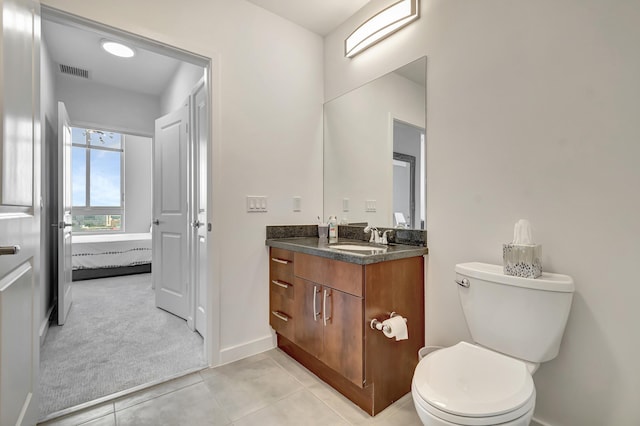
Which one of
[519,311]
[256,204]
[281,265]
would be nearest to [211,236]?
[256,204]

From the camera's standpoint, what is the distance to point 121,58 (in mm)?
3188

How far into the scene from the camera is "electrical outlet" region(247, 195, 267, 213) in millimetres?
2145

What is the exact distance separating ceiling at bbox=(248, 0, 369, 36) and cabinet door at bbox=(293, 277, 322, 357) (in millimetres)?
1970

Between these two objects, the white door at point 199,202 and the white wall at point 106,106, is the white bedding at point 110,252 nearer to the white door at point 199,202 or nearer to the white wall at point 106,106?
the white wall at point 106,106

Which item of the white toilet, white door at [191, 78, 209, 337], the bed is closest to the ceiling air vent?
white door at [191, 78, 209, 337]

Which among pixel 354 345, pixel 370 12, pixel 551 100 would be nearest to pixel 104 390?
pixel 354 345

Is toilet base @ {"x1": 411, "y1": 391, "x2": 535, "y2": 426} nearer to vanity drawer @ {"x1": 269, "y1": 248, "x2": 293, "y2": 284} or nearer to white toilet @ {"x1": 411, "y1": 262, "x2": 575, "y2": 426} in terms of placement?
white toilet @ {"x1": 411, "y1": 262, "x2": 575, "y2": 426}

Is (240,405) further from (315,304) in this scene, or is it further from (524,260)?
(524,260)

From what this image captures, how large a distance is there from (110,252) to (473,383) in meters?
5.00

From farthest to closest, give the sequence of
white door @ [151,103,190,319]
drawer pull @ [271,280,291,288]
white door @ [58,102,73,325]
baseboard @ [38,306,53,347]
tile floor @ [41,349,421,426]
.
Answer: white door @ [151,103,190,319] < white door @ [58,102,73,325] < baseboard @ [38,306,53,347] < drawer pull @ [271,280,291,288] < tile floor @ [41,349,421,426]

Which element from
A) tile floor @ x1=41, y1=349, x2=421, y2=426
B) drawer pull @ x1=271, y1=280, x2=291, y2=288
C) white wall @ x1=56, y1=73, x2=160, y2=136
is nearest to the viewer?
tile floor @ x1=41, y1=349, x2=421, y2=426

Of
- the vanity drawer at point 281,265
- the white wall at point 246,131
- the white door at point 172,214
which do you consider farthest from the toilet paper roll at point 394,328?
the white door at point 172,214

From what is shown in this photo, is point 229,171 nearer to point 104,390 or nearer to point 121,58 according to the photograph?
point 104,390

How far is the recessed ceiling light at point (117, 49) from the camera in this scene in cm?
280
